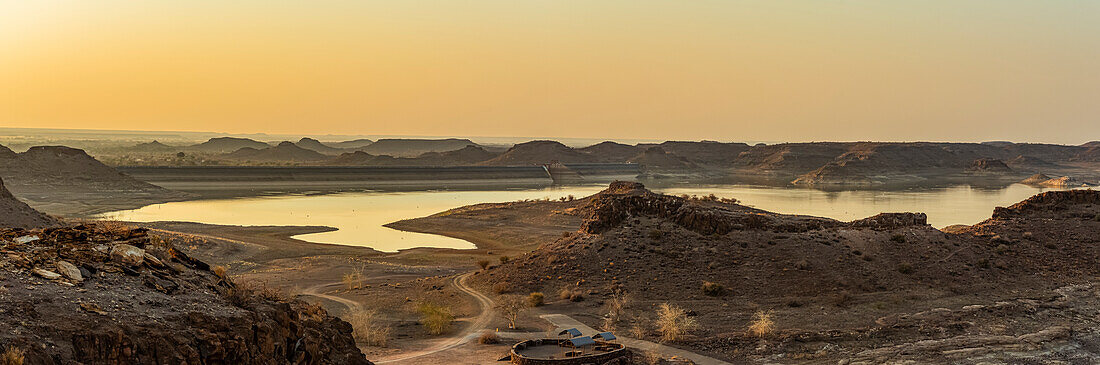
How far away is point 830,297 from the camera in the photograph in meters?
23.6

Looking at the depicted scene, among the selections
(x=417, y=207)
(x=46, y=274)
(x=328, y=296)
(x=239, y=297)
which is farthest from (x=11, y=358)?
(x=417, y=207)

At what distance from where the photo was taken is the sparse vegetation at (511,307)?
21203 mm

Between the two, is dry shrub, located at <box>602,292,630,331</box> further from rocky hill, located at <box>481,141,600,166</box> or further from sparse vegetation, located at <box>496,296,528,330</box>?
rocky hill, located at <box>481,141,600,166</box>

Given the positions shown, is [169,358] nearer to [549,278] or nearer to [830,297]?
[549,278]

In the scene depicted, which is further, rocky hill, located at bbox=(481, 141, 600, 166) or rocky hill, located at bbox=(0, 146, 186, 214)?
rocky hill, located at bbox=(481, 141, 600, 166)

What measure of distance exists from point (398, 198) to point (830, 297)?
2391 inches

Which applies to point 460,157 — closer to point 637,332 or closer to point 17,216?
point 17,216

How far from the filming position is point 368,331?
60.6ft

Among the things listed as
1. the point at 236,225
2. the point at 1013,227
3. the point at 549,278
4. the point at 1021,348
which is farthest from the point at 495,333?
the point at 236,225

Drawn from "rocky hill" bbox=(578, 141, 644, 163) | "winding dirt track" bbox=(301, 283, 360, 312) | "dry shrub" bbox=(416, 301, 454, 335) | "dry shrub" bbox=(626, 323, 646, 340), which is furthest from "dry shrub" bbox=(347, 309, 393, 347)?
"rocky hill" bbox=(578, 141, 644, 163)

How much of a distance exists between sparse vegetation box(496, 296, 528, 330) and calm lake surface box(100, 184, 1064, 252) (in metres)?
16.7

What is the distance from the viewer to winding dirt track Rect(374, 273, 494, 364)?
16.8m

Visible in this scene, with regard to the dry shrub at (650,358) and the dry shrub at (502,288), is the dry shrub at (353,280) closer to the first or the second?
the dry shrub at (502,288)

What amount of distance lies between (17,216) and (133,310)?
23.7 meters
